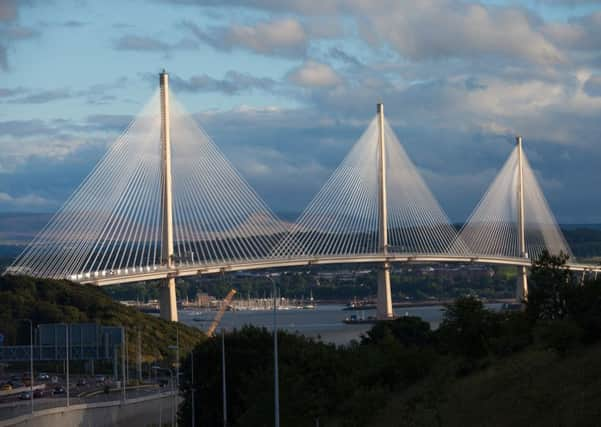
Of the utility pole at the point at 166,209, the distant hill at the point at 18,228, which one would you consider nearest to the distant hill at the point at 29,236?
the distant hill at the point at 18,228

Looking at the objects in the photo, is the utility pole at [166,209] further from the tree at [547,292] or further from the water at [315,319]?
the tree at [547,292]

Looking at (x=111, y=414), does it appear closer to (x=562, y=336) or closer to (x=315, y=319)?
(x=562, y=336)

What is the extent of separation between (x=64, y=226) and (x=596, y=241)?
116 meters

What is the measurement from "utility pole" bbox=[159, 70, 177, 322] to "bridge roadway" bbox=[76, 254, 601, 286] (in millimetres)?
988

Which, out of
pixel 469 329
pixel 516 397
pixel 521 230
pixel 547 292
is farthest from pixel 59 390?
pixel 521 230

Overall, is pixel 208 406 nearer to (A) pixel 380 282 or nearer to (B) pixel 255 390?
(B) pixel 255 390

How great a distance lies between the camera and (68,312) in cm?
7600

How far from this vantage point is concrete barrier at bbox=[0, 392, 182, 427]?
50.8 m

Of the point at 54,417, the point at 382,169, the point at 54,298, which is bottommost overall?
the point at 54,417

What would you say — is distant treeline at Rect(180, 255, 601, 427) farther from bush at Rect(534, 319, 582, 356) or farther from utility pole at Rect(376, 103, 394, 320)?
utility pole at Rect(376, 103, 394, 320)

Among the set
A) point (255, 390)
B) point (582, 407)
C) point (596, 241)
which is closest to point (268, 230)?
point (255, 390)

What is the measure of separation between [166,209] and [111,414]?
76.9 feet

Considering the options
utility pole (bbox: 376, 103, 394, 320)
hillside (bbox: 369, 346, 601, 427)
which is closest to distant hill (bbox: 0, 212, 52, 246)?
utility pole (bbox: 376, 103, 394, 320)

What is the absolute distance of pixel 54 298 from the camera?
259ft
